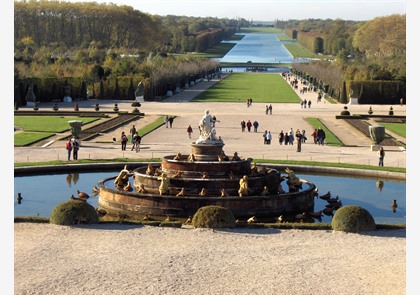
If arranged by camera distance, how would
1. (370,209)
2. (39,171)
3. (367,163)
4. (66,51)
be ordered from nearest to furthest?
(370,209)
(39,171)
(367,163)
(66,51)

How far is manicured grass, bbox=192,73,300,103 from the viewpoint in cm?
8000

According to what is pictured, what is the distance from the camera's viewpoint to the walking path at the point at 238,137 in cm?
3825

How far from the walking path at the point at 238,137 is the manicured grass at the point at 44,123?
376 cm

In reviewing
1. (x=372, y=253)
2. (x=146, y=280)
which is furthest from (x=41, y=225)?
(x=372, y=253)

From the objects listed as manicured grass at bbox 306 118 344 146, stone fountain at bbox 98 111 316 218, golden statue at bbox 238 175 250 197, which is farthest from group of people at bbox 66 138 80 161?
manicured grass at bbox 306 118 344 146

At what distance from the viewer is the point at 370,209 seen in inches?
1051

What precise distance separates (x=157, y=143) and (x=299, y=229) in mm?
22305

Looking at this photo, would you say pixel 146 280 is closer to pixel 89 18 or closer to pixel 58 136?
pixel 58 136

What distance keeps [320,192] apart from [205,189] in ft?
18.7

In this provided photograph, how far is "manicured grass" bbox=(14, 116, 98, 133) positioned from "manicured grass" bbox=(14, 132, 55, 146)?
1.90m

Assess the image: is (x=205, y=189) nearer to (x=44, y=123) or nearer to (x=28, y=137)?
(x=28, y=137)

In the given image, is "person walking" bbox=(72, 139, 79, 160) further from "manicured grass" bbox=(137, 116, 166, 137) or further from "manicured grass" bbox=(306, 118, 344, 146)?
"manicured grass" bbox=(306, 118, 344, 146)

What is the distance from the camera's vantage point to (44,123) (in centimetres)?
5425

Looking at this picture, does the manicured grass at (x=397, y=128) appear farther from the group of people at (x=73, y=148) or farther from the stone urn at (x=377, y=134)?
the group of people at (x=73, y=148)
